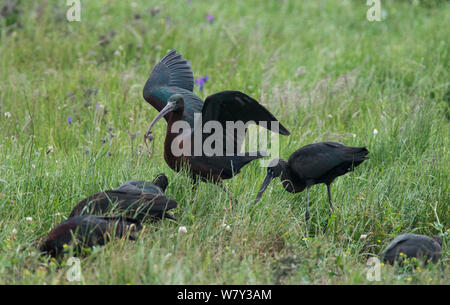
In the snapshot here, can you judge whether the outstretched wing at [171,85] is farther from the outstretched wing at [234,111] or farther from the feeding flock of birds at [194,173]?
the outstretched wing at [234,111]

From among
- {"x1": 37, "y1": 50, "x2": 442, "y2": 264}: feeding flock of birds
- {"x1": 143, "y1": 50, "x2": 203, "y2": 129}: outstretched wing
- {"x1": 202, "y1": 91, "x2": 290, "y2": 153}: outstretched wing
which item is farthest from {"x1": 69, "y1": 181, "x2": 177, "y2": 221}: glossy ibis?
{"x1": 143, "y1": 50, "x2": 203, "y2": 129}: outstretched wing

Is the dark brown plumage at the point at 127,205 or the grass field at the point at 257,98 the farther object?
the dark brown plumage at the point at 127,205

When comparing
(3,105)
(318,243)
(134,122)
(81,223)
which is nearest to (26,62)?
(3,105)

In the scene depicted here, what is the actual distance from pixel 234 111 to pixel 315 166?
2.23 ft

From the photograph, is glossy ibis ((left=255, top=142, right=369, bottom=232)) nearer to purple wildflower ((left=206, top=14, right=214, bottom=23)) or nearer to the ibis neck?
the ibis neck

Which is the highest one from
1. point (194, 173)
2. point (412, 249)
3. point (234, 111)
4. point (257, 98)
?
point (234, 111)

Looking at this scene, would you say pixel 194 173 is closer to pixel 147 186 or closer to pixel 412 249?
pixel 147 186

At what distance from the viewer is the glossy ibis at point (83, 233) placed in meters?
3.83

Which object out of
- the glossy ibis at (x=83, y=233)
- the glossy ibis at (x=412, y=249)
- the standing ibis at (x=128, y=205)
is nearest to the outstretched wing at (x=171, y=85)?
the standing ibis at (x=128, y=205)

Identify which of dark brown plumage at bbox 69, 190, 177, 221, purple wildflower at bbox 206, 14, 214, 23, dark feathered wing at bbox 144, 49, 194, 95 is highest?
purple wildflower at bbox 206, 14, 214, 23

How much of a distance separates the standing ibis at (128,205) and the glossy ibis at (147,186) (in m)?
0.10

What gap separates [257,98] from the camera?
671 cm

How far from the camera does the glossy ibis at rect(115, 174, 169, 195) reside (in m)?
4.36

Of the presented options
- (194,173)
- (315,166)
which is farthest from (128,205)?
(315,166)
